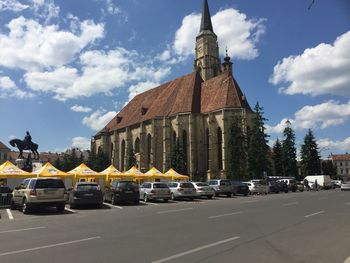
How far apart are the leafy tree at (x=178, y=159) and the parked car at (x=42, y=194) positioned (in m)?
42.4

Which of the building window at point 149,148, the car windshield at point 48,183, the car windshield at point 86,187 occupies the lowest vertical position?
the car windshield at point 86,187

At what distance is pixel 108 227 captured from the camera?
1277cm

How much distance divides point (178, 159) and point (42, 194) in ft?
144

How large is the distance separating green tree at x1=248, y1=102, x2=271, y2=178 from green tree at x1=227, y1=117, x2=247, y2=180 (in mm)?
946

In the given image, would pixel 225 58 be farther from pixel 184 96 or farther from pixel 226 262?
pixel 226 262

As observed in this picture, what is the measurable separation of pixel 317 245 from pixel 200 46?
82992 millimetres

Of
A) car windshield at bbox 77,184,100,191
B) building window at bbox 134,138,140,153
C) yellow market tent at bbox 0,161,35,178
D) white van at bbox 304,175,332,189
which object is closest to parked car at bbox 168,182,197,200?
car windshield at bbox 77,184,100,191

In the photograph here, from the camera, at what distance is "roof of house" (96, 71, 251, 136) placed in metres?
66.4

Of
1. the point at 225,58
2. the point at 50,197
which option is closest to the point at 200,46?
the point at 225,58

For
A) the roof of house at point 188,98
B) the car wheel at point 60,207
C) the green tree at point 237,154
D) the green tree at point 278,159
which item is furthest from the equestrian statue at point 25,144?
the green tree at point 278,159

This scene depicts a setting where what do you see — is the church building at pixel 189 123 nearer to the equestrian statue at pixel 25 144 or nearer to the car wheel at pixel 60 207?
the equestrian statue at pixel 25 144

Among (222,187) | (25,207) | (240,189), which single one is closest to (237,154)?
(240,189)

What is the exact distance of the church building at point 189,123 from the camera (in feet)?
213

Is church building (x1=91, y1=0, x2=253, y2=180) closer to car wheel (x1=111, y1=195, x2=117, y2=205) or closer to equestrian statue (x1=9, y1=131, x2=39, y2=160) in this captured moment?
equestrian statue (x1=9, y1=131, x2=39, y2=160)
